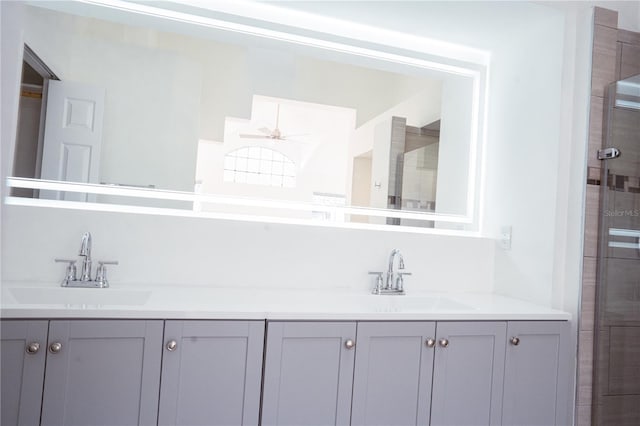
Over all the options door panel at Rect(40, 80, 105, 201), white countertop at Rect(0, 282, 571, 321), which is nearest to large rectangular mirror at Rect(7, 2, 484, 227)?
door panel at Rect(40, 80, 105, 201)

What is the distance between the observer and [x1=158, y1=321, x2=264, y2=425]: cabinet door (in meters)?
1.44

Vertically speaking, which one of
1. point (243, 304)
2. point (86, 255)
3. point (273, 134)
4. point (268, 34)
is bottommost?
point (243, 304)

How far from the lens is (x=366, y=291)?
2215mm

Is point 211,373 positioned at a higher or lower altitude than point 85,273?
lower

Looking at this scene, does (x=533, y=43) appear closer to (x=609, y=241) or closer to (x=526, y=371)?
(x=609, y=241)

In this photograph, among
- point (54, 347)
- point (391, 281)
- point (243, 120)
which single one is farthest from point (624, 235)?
point (54, 347)

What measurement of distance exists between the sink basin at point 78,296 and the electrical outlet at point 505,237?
5.75 ft

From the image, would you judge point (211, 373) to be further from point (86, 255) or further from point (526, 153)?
point (526, 153)

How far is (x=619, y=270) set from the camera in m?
1.92

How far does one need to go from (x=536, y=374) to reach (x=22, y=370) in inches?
72.3

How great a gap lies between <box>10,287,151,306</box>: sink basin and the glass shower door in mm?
1937

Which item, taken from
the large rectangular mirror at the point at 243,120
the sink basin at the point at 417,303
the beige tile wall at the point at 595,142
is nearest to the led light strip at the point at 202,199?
the large rectangular mirror at the point at 243,120

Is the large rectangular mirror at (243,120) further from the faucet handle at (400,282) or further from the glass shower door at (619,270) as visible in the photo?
the glass shower door at (619,270)

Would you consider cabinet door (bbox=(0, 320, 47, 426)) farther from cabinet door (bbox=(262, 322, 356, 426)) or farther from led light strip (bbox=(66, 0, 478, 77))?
led light strip (bbox=(66, 0, 478, 77))
